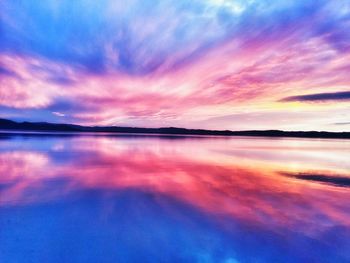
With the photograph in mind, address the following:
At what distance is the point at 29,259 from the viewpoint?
342 cm

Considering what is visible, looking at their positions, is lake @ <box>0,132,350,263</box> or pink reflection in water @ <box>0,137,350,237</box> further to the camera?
pink reflection in water @ <box>0,137,350,237</box>

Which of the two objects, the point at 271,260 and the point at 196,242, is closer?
the point at 271,260

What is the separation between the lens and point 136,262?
342 centimetres

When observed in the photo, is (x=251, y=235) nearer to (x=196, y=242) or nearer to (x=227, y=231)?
(x=227, y=231)

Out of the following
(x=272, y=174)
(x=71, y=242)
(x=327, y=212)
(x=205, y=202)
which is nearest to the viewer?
(x=71, y=242)

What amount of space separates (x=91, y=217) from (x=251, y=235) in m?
3.05

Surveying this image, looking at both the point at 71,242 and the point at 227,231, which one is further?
the point at 227,231

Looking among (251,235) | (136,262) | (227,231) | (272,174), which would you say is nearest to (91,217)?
(136,262)

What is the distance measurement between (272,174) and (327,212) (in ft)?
15.4

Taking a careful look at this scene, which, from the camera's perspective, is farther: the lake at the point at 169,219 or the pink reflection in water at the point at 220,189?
the pink reflection in water at the point at 220,189

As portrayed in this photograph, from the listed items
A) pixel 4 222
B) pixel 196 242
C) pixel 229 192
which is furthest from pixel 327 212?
pixel 4 222

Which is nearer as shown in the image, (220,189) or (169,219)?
(169,219)

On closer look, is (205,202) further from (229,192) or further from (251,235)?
(251,235)

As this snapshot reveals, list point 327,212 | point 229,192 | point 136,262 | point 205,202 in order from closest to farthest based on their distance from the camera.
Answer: point 136,262 < point 327,212 < point 205,202 < point 229,192
